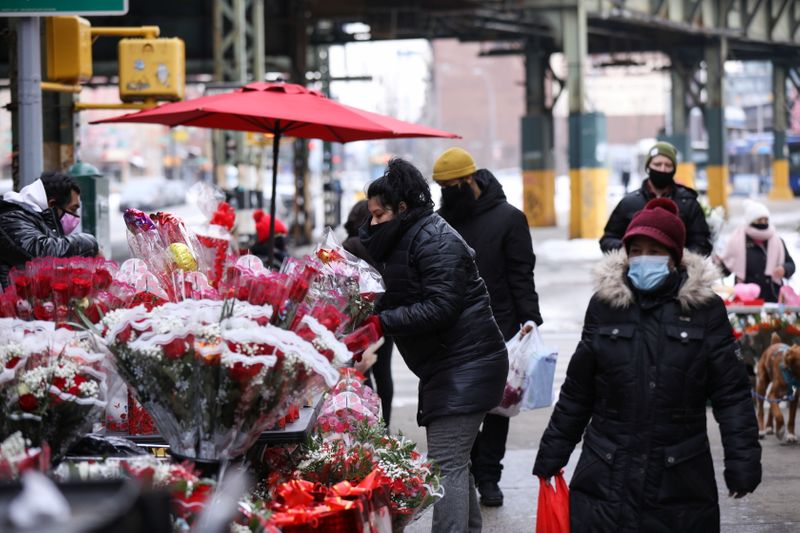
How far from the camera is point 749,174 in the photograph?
78375mm

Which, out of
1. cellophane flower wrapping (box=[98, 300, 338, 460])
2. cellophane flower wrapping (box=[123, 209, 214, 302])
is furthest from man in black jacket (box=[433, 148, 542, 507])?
cellophane flower wrapping (box=[98, 300, 338, 460])

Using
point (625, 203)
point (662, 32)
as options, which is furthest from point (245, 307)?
point (662, 32)

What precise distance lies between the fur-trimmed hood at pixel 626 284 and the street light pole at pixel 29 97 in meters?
4.42

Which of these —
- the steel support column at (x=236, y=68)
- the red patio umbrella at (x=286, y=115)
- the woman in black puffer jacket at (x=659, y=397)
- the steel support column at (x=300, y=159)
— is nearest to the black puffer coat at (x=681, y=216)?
the red patio umbrella at (x=286, y=115)

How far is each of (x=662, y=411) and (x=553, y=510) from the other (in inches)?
22.8

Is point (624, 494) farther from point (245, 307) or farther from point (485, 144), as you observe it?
point (485, 144)

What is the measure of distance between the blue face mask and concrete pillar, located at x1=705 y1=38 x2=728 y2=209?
3786 centimetres

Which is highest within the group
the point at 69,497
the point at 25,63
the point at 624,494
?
the point at 25,63

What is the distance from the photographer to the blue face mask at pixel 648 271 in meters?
4.67

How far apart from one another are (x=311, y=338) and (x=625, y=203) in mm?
4847

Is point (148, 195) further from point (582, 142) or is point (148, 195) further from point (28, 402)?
point (28, 402)

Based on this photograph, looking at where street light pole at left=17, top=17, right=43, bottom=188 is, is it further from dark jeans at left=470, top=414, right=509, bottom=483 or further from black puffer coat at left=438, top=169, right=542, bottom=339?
dark jeans at left=470, top=414, right=509, bottom=483

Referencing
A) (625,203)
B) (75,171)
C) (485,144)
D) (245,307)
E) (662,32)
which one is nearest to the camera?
(245,307)

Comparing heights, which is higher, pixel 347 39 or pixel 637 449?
pixel 347 39
